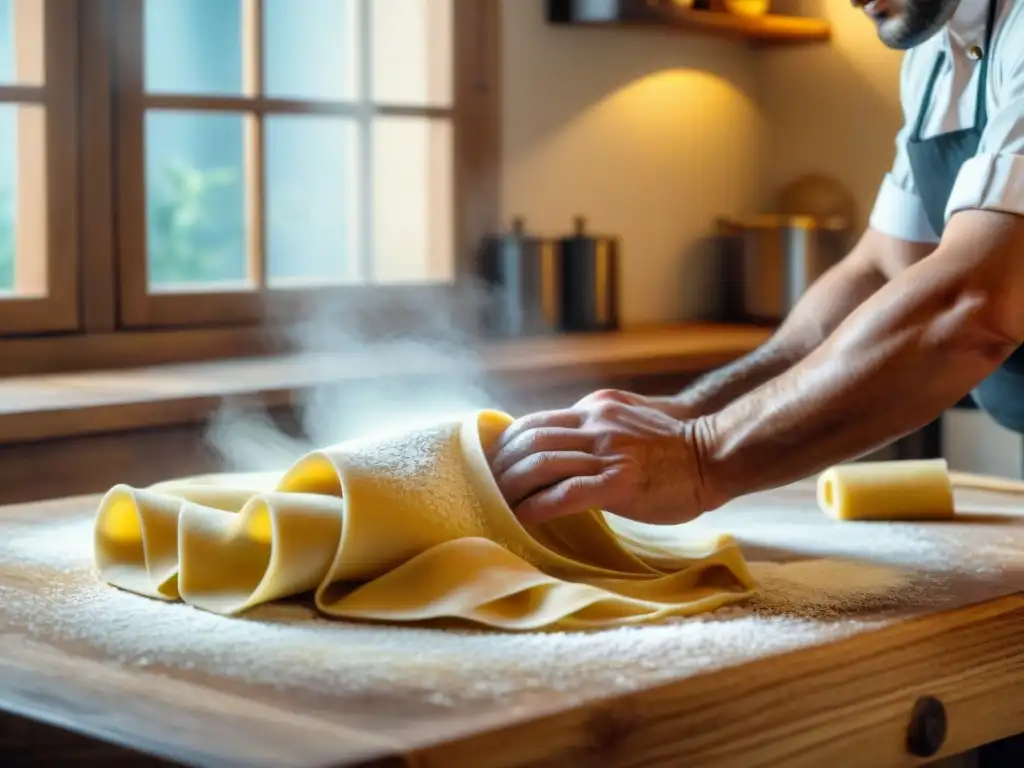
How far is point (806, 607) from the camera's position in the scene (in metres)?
1.03

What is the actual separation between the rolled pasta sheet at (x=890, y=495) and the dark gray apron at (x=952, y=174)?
28 centimetres

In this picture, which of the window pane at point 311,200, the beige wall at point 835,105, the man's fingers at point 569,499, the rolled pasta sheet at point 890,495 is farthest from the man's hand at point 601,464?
the beige wall at point 835,105

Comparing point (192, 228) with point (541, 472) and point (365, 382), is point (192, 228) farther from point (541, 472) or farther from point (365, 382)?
point (541, 472)

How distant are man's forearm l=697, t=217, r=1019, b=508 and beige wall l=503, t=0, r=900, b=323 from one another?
1993 mm

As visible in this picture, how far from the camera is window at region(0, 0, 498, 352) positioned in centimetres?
249

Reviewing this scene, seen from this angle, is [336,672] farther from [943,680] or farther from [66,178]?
[66,178]

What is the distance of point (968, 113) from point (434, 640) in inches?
36.4

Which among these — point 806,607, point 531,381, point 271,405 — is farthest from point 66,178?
point 806,607

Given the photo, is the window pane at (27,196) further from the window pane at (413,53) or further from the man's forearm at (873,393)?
the man's forearm at (873,393)

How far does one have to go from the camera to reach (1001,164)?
1264 millimetres

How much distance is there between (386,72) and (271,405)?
3.50 ft

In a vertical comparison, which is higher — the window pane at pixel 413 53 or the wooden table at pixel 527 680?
the window pane at pixel 413 53

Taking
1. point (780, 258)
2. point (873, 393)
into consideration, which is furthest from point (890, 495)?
point (780, 258)

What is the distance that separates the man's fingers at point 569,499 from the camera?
1114mm
